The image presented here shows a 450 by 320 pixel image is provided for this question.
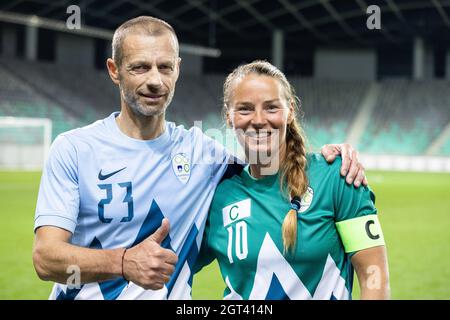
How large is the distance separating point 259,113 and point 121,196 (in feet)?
2.75

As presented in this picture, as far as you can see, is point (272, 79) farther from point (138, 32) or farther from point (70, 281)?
point (70, 281)

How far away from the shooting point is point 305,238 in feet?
8.14

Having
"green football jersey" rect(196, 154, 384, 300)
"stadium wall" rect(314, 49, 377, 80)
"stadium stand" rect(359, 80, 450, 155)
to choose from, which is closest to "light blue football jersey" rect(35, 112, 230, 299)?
"green football jersey" rect(196, 154, 384, 300)

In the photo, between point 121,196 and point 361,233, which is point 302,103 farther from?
point 361,233

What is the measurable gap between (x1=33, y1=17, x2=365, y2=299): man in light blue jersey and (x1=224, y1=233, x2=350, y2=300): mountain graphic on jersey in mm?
462

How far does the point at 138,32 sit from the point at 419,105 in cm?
3636

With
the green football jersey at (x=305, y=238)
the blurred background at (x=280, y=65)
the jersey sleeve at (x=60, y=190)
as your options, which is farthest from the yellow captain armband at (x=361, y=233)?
the blurred background at (x=280, y=65)

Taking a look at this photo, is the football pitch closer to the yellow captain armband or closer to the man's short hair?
the yellow captain armband

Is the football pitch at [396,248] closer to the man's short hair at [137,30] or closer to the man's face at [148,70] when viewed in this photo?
the man's face at [148,70]

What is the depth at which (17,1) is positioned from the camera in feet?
97.8

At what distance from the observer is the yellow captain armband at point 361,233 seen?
235cm

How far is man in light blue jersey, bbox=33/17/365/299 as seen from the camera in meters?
2.61

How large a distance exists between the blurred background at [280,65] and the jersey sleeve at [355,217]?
2296 centimetres
